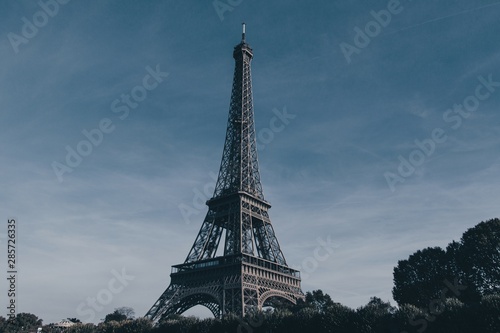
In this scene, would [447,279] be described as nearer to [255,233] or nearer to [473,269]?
[473,269]

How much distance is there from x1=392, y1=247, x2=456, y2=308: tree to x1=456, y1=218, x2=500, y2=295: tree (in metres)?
2.81

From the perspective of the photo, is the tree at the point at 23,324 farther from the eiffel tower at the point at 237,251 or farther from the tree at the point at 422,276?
the tree at the point at 422,276

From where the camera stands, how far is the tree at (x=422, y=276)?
203ft

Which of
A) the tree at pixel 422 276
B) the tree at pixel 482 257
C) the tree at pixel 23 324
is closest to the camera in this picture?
the tree at pixel 482 257

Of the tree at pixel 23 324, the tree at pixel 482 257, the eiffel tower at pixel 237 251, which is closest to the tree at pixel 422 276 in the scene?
the tree at pixel 482 257

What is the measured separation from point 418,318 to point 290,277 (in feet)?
148

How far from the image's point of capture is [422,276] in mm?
64688

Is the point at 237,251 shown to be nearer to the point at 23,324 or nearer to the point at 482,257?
the point at 482,257

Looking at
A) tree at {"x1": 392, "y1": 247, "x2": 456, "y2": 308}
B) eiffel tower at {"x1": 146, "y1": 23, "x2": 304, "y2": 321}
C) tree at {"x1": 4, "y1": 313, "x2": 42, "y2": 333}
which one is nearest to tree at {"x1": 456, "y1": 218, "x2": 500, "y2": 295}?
tree at {"x1": 392, "y1": 247, "x2": 456, "y2": 308}

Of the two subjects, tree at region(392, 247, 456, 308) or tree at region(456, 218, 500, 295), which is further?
tree at region(392, 247, 456, 308)

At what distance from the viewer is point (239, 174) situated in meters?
91.1

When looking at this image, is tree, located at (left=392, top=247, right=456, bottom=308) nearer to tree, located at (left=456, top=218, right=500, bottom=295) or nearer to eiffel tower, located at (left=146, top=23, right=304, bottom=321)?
tree, located at (left=456, top=218, right=500, bottom=295)

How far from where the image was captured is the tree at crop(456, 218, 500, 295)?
187ft

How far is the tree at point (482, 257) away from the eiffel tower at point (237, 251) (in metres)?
35.1
